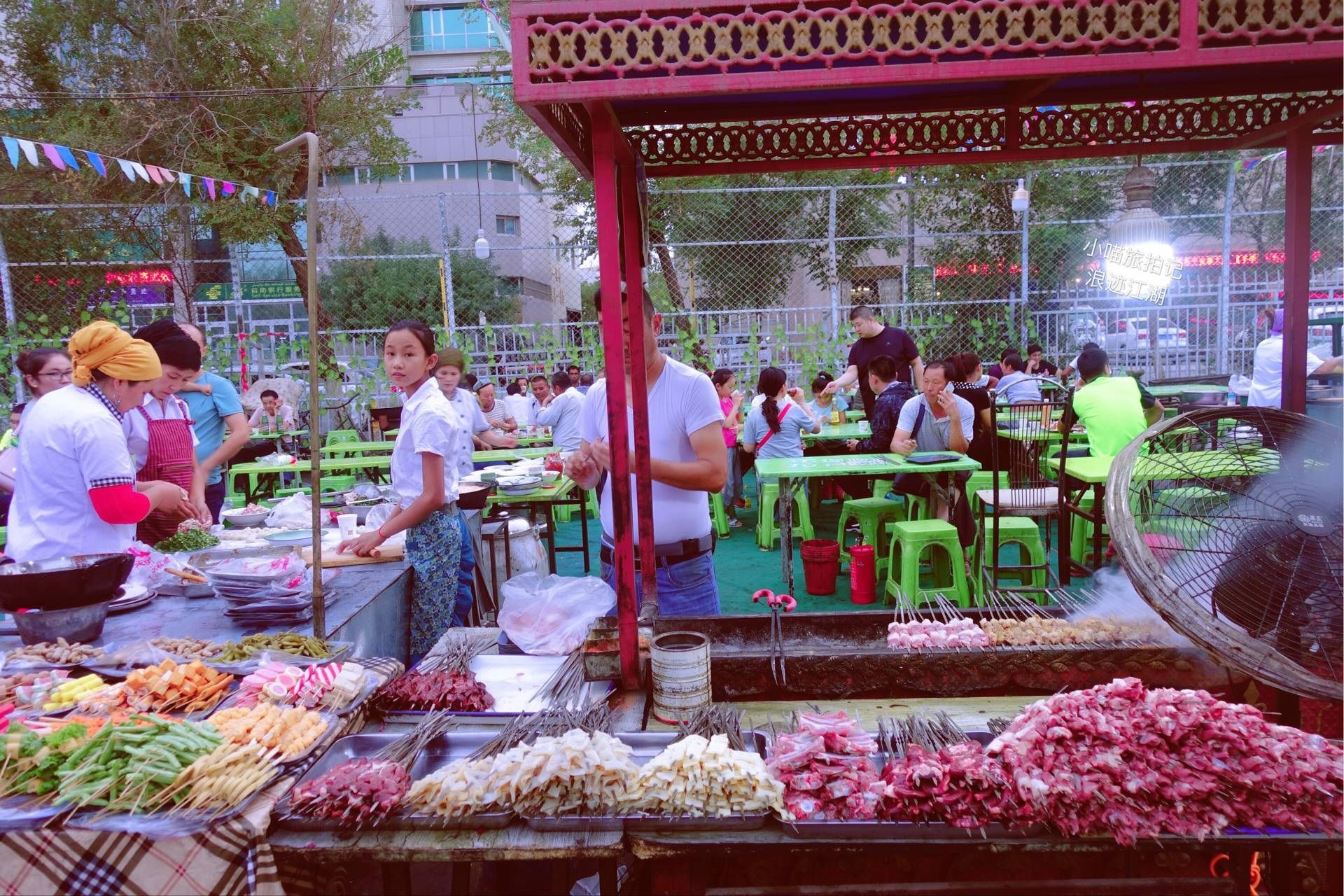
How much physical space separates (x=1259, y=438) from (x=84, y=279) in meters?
14.5

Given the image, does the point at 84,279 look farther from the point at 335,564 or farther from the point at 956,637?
the point at 956,637

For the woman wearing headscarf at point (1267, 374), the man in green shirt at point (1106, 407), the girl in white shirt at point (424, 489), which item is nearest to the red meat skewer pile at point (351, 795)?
the girl in white shirt at point (424, 489)

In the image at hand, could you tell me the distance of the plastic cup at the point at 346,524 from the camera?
14.4ft

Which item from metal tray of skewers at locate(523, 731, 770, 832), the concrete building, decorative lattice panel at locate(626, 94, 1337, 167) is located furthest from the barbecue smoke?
the concrete building

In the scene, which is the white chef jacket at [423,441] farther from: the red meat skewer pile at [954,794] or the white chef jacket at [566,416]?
the white chef jacket at [566,416]

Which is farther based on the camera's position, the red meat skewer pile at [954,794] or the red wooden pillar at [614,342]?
the red wooden pillar at [614,342]

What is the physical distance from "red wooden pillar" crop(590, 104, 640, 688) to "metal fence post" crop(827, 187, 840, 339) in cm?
770

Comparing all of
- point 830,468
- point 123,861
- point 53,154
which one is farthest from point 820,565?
point 53,154

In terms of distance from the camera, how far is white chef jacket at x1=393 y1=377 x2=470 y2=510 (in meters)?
3.66

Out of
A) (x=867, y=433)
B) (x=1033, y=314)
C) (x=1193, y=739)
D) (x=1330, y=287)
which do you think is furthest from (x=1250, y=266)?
(x=1193, y=739)

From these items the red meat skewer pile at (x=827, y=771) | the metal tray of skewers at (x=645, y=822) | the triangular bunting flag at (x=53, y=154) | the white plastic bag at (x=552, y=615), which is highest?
the triangular bunting flag at (x=53, y=154)

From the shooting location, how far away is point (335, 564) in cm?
386

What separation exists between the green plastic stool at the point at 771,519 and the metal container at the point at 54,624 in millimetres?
5636

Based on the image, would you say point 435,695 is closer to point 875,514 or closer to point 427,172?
point 875,514
